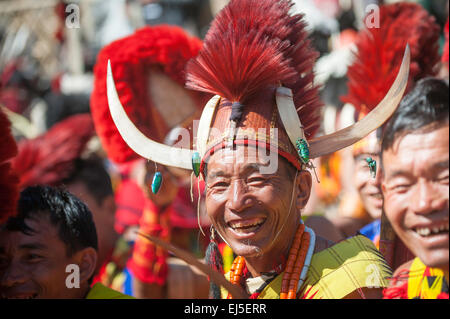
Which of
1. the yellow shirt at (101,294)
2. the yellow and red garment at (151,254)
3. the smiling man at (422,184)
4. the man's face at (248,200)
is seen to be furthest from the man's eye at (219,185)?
the yellow and red garment at (151,254)

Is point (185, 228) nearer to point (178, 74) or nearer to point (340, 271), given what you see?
point (178, 74)

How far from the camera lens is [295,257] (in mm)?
2330

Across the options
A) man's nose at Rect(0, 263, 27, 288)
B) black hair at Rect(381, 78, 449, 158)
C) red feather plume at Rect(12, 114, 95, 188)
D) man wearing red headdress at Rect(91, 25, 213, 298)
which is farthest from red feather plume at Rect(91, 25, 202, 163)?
black hair at Rect(381, 78, 449, 158)

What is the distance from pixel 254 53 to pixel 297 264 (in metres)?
0.82

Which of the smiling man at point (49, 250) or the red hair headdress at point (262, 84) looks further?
the smiling man at point (49, 250)

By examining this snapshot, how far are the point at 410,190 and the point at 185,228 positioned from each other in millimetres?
2775

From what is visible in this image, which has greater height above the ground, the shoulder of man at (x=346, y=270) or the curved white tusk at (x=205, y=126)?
the curved white tusk at (x=205, y=126)

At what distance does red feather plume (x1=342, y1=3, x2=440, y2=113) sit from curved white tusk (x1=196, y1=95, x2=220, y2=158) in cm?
87

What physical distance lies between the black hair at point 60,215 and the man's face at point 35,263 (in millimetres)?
26

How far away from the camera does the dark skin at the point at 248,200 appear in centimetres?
221

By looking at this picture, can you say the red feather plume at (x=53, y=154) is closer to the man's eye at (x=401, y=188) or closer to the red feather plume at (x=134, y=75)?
the red feather plume at (x=134, y=75)
